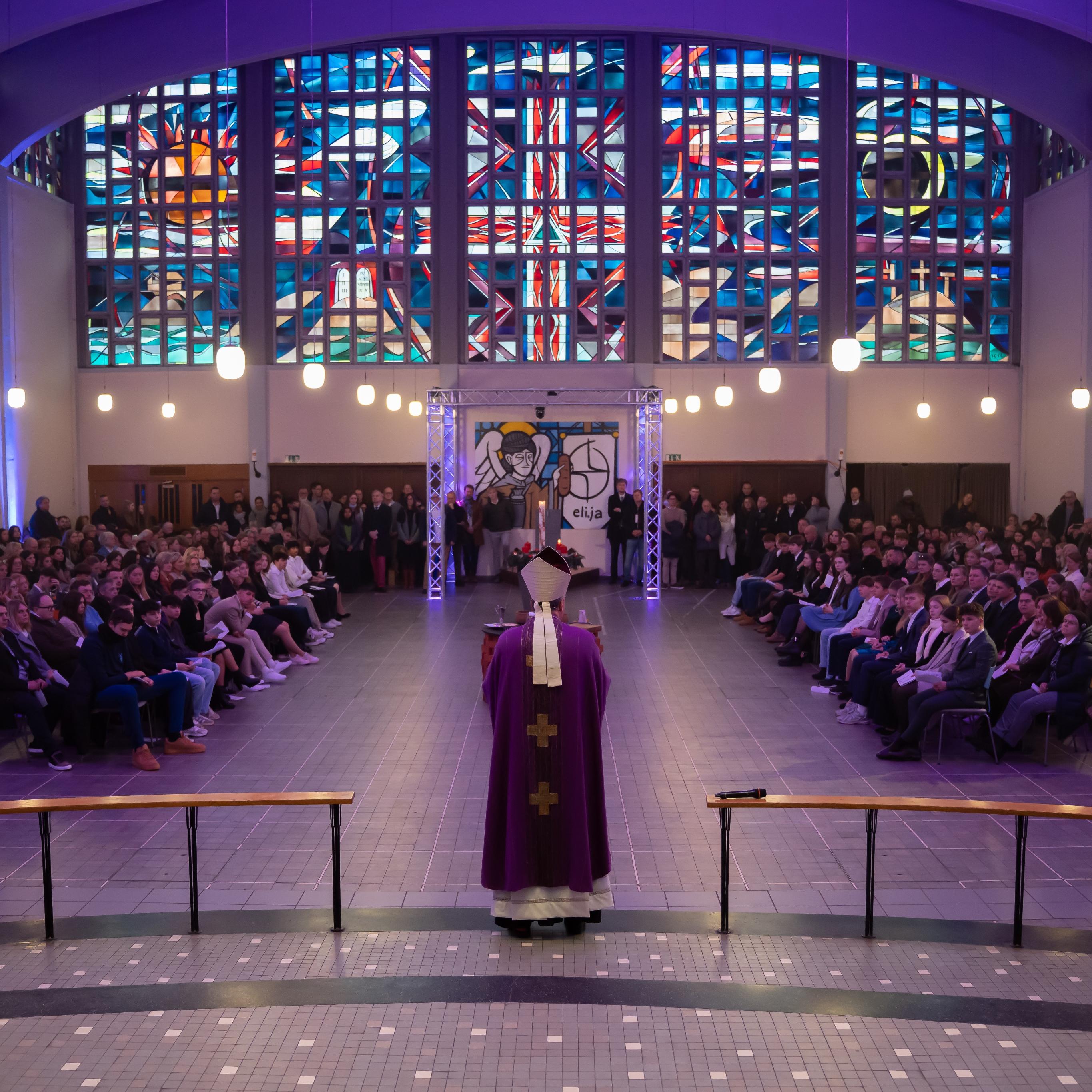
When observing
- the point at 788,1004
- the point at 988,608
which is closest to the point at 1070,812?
the point at 788,1004

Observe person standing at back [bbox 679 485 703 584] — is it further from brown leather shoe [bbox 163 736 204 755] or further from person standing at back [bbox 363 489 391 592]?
brown leather shoe [bbox 163 736 204 755]

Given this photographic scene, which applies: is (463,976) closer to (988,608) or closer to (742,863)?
(742,863)

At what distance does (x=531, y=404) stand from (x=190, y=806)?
15.8 metres

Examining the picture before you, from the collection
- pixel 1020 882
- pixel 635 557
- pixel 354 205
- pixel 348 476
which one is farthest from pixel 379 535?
pixel 1020 882

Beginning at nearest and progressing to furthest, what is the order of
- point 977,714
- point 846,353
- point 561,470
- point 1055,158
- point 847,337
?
point 977,714
point 846,353
point 847,337
point 1055,158
point 561,470

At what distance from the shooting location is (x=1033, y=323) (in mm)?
22000

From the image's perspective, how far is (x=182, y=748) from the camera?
10.0 m

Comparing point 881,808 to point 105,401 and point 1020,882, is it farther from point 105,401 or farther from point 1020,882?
point 105,401

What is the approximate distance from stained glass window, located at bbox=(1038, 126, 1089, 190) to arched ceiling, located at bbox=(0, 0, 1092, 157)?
2795 millimetres

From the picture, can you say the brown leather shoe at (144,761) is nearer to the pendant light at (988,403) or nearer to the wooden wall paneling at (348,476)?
the wooden wall paneling at (348,476)

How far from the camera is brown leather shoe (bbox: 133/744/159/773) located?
369 inches

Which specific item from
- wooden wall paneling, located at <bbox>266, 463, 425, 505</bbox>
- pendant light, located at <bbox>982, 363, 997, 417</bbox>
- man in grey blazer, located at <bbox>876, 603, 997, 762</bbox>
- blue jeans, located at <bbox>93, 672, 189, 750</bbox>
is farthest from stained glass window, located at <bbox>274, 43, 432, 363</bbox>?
man in grey blazer, located at <bbox>876, 603, 997, 762</bbox>

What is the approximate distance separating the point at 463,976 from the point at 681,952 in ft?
3.39

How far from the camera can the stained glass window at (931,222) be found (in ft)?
73.3
